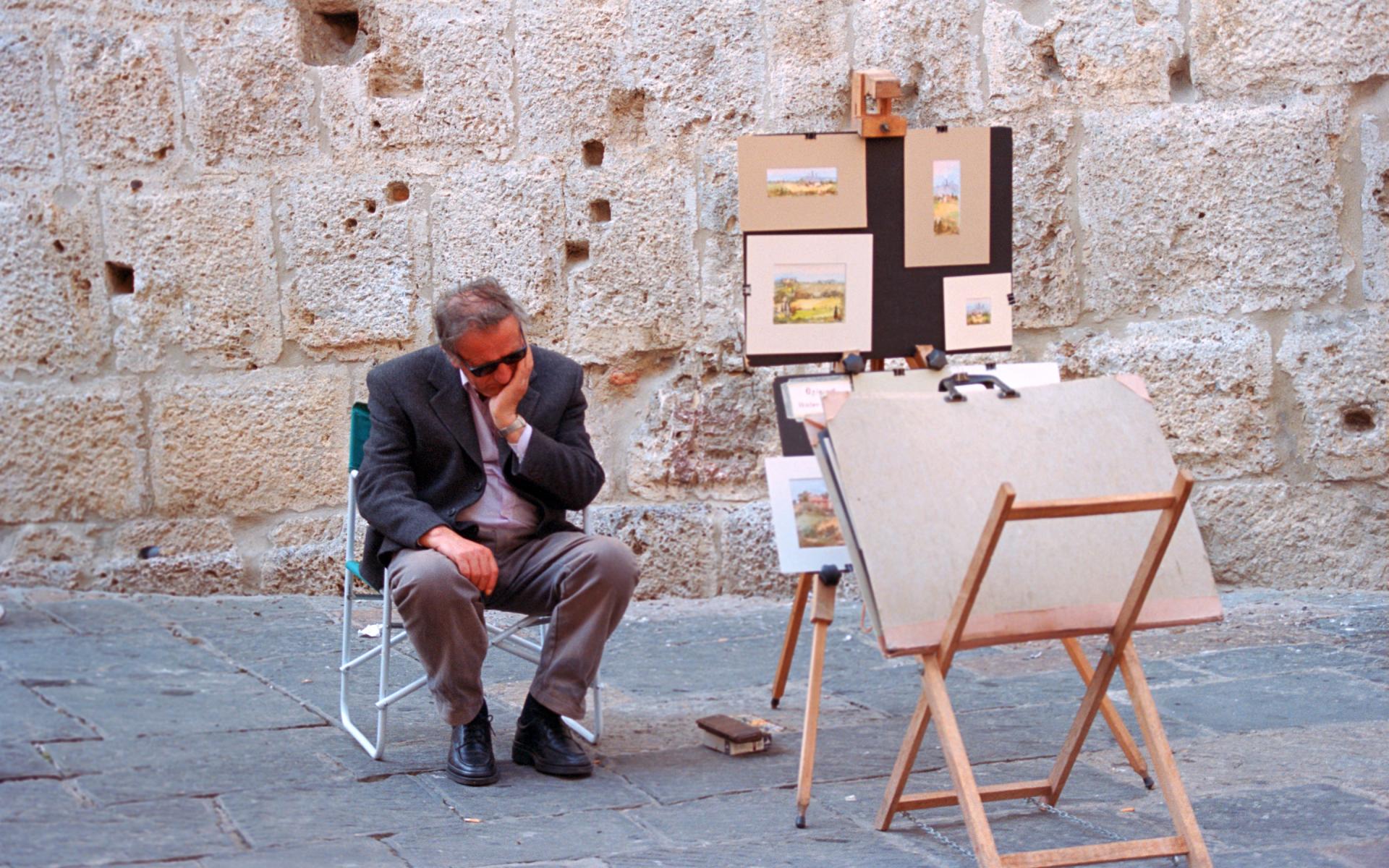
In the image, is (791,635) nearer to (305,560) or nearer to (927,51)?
(305,560)

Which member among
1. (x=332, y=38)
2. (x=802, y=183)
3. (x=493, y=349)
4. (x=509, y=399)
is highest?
Result: (x=332, y=38)

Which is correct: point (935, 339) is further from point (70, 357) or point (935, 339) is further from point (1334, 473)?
point (70, 357)

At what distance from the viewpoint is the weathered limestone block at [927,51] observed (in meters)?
4.60

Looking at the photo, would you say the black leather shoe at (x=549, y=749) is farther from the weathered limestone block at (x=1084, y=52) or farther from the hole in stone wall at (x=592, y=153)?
the weathered limestone block at (x=1084, y=52)

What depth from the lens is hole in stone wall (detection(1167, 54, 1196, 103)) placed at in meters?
4.65

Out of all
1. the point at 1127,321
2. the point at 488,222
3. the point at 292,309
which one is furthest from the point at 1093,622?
the point at 292,309

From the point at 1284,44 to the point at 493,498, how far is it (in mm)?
3023

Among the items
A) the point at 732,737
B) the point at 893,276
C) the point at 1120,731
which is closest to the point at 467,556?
the point at 732,737

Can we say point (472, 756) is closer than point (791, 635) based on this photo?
Yes

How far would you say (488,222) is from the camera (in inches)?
182

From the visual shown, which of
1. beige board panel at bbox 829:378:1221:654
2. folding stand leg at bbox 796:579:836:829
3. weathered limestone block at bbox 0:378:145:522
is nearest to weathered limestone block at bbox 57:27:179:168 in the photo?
weathered limestone block at bbox 0:378:145:522

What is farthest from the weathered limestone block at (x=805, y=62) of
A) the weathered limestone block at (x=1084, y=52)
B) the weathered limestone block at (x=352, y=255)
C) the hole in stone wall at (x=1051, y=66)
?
the weathered limestone block at (x=352, y=255)

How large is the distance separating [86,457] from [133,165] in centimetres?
94

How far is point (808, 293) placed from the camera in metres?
3.34
